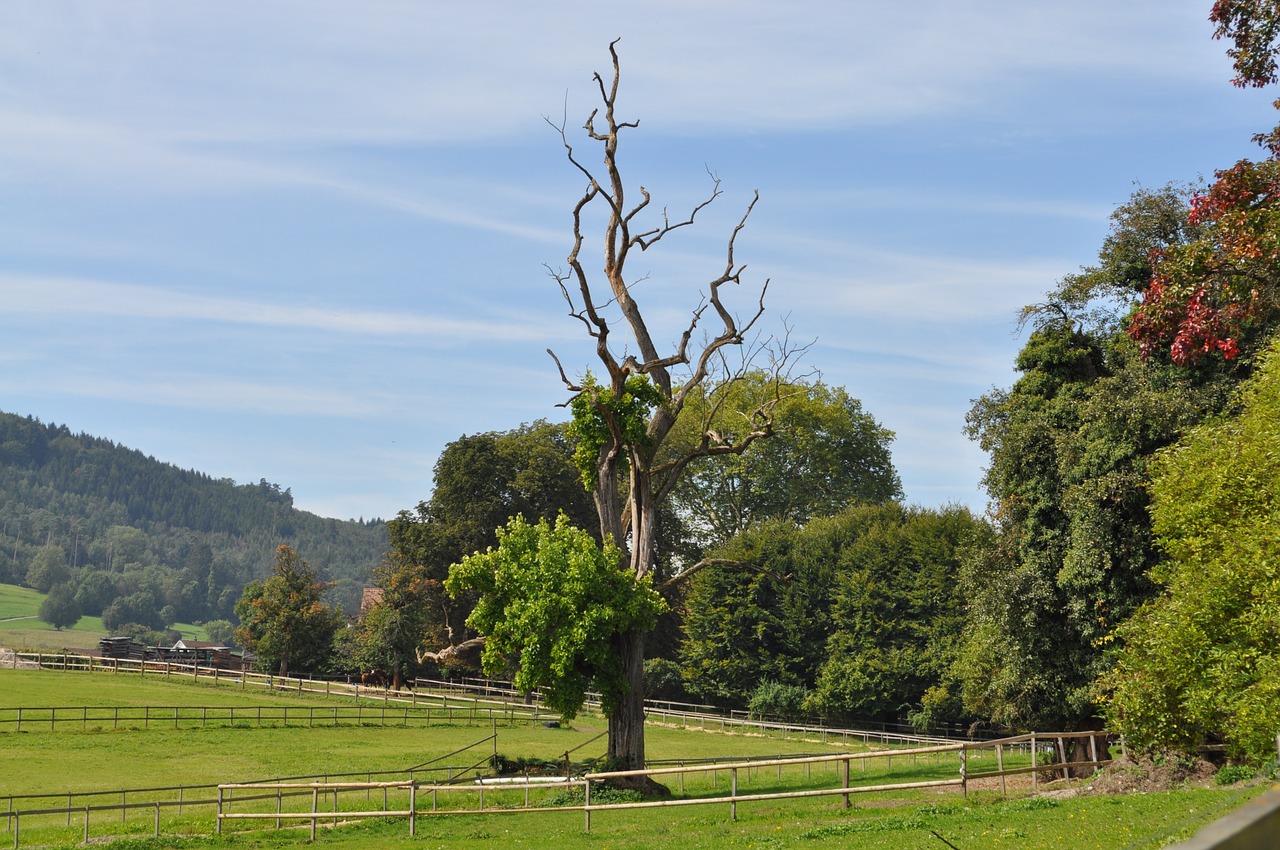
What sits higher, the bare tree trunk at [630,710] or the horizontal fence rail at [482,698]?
the bare tree trunk at [630,710]

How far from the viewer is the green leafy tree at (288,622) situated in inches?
2781

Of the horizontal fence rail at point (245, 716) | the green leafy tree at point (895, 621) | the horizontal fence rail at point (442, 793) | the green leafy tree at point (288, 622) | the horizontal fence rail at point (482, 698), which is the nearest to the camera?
the horizontal fence rail at point (442, 793)

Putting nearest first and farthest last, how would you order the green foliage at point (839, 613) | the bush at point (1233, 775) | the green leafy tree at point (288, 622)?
the bush at point (1233, 775), the green foliage at point (839, 613), the green leafy tree at point (288, 622)

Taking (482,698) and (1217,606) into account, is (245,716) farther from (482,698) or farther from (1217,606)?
(1217,606)

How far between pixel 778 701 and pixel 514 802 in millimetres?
35011

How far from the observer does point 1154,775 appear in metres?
20.6

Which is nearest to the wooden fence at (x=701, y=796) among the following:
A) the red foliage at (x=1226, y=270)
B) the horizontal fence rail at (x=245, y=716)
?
the red foliage at (x=1226, y=270)

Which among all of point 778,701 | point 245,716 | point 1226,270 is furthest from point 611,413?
point 778,701

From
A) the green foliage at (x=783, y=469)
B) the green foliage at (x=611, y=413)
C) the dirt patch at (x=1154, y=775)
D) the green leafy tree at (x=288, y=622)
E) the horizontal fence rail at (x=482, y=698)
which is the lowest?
the horizontal fence rail at (x=482, y=698)

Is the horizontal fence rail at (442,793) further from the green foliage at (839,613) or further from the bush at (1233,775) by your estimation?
the green foliage at (839,613)

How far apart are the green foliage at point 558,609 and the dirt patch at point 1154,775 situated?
12.0m

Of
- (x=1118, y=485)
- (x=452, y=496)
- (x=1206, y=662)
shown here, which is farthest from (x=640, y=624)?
(x=452, y=496)

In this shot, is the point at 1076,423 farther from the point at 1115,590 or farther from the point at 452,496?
the point at 452,496

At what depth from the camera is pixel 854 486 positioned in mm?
80438
